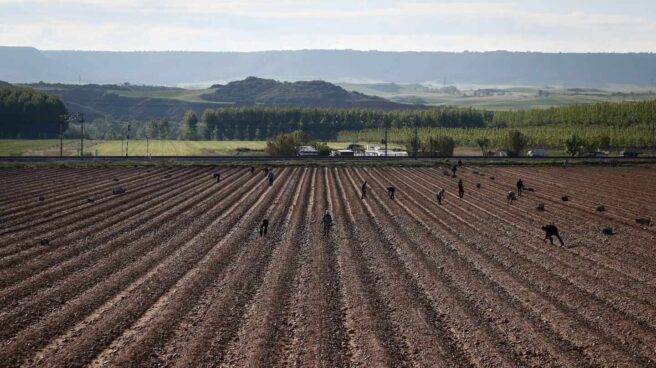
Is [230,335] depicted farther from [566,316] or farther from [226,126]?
[226,126]

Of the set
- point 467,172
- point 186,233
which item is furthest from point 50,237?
point 467,172

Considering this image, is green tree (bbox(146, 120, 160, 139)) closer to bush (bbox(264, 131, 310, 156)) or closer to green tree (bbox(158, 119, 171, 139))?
green tree (bbox(158, 119, 171, 139))

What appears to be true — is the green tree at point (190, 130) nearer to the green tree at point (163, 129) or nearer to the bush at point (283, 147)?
the green tree at point (163, 129)

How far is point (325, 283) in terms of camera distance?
89.1 ft

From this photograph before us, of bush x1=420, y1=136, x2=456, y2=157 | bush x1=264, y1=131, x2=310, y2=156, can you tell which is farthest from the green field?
bush x1=420, y1=136, x2=456, y2=157

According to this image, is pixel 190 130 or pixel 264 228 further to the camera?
pixel 190 130

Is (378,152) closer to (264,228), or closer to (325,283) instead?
(264,228)

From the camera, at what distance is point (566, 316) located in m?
22.5

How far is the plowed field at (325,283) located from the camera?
19.6 metres

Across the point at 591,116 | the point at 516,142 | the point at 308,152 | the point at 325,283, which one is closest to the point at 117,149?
the point at 308,152

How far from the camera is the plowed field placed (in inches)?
772

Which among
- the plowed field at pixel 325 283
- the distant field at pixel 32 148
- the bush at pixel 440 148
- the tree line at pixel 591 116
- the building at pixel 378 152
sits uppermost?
the tree line at pixel 591 116

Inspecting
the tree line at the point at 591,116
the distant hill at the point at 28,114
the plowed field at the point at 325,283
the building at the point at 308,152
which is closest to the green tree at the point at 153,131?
the distant hill at the point at 28,114

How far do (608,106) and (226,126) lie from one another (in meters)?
84.9
